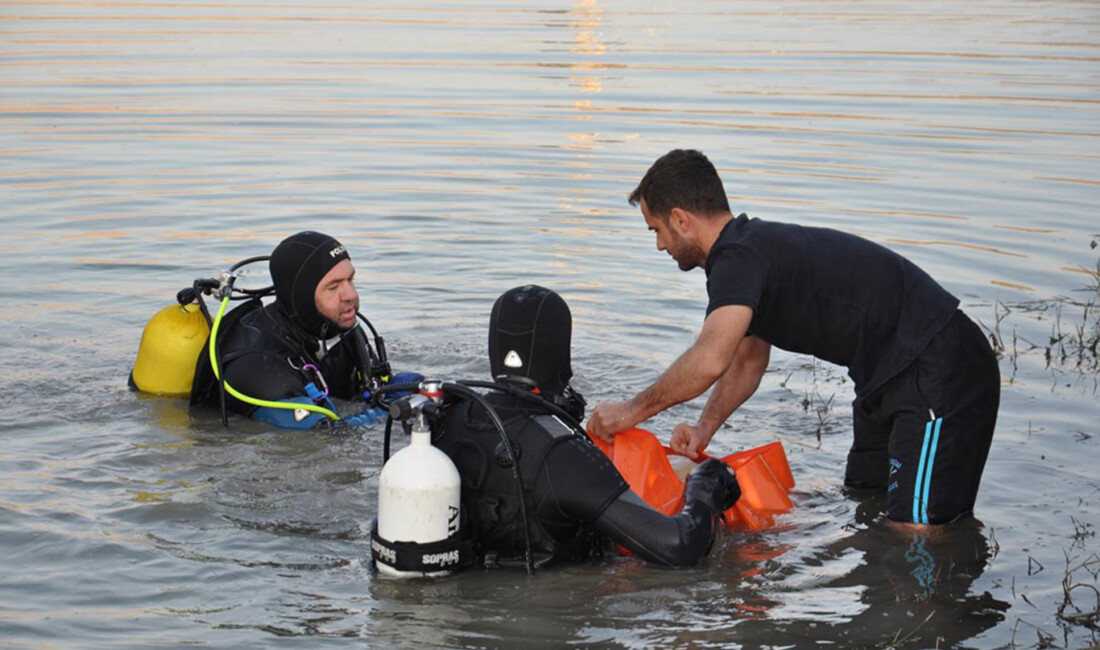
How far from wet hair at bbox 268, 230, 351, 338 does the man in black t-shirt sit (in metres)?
1.99

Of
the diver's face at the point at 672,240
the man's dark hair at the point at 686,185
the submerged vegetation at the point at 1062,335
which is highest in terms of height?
the man's dark hair at the point at 686,185

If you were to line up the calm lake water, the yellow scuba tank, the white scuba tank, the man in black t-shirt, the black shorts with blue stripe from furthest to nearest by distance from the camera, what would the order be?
the yellow scuba tank, the black shorts with blue stripe, the man in black t-shirt, the calm lake water, the white scuba tank

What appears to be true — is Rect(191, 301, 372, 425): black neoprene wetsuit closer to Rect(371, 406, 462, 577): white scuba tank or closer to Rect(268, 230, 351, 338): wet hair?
Rect(268, 230, 351, 338): wet hair

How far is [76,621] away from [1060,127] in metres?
14.5

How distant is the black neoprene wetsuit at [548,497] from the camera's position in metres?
4.80

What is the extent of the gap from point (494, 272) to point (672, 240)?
5.06 metres

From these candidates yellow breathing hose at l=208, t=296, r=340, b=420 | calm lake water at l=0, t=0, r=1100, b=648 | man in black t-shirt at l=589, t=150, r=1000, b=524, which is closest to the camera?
calm lake water at l=0, t=0, r=1100, b=648

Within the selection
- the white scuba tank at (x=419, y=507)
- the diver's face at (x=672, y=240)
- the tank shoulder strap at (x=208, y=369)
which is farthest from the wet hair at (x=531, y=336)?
the tank shoulder strap at (x=208, y=369)

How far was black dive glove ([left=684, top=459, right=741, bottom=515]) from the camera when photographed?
515 centimetres

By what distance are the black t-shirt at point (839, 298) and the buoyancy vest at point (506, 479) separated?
3.09 feet

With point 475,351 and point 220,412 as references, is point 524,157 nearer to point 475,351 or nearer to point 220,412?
point 475,351

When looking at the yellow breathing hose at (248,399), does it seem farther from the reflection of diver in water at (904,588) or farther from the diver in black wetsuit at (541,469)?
the reflection of diver in water at (904,588)

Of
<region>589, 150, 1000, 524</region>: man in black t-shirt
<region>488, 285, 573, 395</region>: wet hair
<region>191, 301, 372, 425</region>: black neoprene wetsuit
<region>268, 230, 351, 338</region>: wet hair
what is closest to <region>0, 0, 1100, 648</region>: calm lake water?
<region>191, 301, 372, 425</region>: black neoprene wetsuit

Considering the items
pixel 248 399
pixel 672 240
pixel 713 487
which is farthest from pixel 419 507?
pixel 248 399
